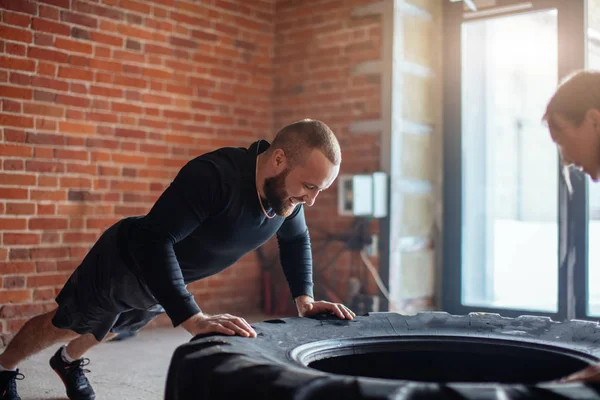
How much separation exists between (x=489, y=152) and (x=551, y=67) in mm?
771

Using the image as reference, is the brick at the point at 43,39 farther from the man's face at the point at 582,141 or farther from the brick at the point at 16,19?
the man's face at the point at 582,141

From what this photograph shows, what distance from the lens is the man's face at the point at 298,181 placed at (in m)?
2.30

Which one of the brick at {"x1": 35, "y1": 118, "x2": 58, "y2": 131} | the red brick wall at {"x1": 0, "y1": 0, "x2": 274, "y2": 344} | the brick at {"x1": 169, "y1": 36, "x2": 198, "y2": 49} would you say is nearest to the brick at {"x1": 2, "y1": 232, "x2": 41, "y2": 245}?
the red brick wall at {"x1": 0, "y1": 0, "x2": 274, "y2": 344}

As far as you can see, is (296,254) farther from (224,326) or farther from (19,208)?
(19,208)

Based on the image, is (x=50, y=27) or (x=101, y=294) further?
(x=50, y=27)

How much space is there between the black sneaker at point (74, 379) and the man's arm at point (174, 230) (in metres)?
1.01

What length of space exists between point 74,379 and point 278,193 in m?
1.28

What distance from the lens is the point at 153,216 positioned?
7.08 ft

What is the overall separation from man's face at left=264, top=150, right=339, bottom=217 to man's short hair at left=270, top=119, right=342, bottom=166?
0.06 feet

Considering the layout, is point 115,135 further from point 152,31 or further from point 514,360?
→ point 514,360

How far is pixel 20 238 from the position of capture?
14.1 ft

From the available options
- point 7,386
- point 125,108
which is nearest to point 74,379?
point 7,386

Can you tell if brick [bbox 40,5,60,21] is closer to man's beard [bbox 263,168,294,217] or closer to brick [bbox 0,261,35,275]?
brick [bbox 0,261,35,275]

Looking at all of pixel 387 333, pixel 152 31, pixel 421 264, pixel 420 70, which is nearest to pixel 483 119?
pixel 420 70
